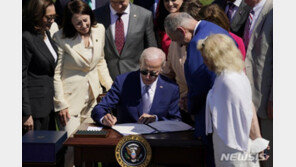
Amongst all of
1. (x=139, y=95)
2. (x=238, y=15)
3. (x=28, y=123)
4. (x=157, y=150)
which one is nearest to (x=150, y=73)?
(x=139, y=95)

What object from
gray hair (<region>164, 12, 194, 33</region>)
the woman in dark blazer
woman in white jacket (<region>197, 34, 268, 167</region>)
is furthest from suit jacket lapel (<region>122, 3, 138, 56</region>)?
woman in white jacket (<region>197, 34, 268, 167</region>)

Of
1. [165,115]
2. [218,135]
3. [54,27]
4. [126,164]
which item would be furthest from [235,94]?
[54,27]

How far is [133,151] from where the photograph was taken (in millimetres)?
3410

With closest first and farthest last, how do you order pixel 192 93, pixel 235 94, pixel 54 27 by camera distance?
pixel 235 94, pixel 192 93, pixel 54 27

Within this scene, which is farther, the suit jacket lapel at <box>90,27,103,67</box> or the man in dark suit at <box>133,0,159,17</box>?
the man in dark suit at <box>133,0,159,17</box>

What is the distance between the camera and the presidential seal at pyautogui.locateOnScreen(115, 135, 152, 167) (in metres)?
3.40

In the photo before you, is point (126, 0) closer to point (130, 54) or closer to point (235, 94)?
point (130, 54)

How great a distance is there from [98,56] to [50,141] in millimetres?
1640

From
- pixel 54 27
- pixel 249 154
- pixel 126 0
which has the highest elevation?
pixel 126 0

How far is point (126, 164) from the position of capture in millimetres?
3412

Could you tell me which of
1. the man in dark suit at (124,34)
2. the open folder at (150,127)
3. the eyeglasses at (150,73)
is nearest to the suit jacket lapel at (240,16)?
the man in dark suit at (124,34)

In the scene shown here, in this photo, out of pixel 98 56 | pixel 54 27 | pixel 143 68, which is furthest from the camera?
pixel 54 27

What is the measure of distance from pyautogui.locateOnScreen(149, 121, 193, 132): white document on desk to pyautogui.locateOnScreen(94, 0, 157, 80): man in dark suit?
4.46 ft

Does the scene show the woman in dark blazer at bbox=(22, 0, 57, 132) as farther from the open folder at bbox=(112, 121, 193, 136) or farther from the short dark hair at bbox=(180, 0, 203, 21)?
the short dark hair at bbox=(180, 0, 203, 21)
